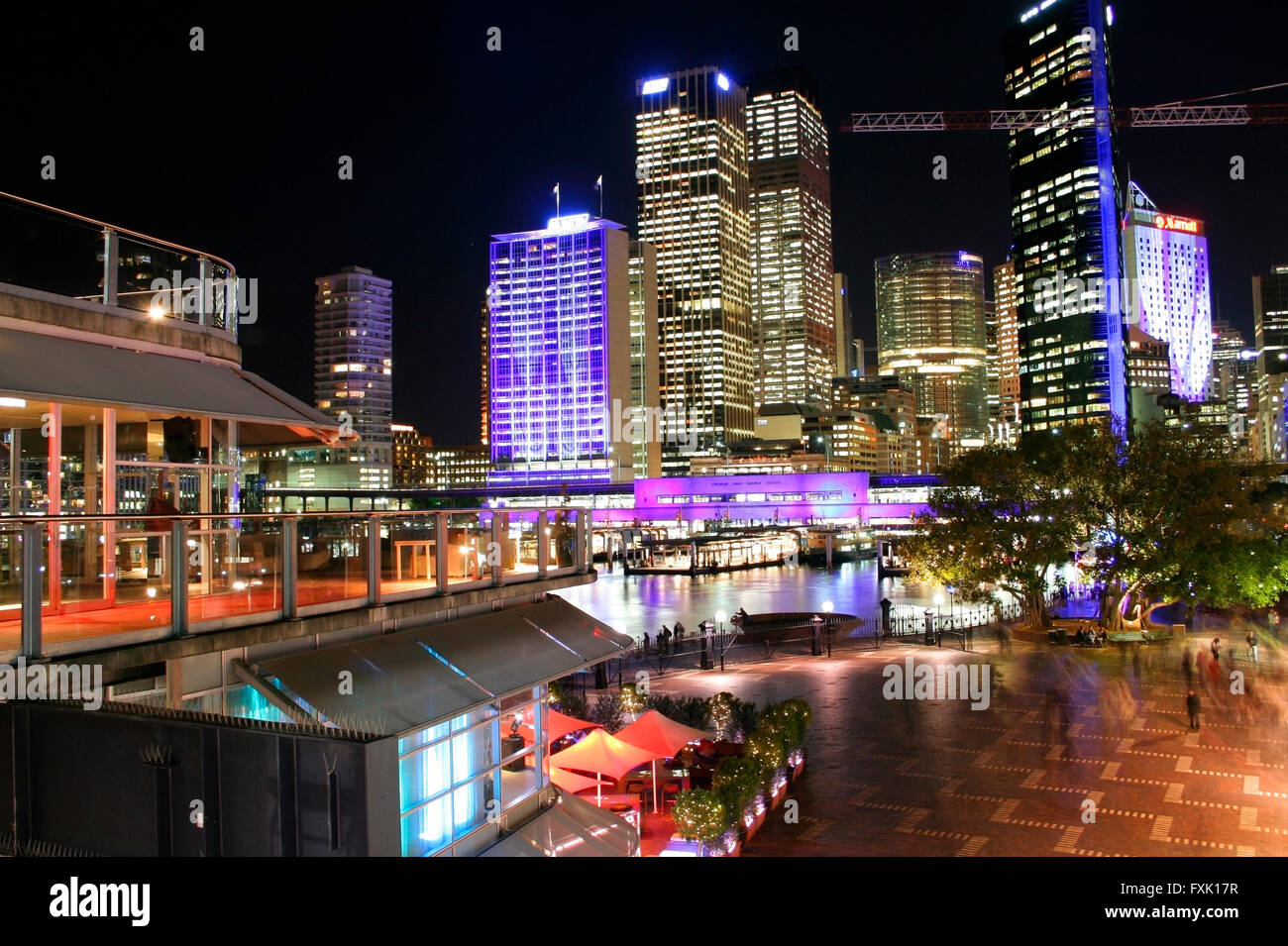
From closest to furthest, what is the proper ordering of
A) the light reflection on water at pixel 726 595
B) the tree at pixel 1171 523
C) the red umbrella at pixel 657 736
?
1. the red umbrella at pixel 657 736
2. the tree at pixel 1171 523
3. the light reflection on water at pixel 726 595

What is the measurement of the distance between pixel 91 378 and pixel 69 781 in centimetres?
452

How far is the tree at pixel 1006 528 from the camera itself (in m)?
36.1

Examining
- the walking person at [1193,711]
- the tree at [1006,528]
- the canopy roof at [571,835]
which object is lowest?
the walking person at [1193,711]

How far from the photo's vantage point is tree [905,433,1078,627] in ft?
118

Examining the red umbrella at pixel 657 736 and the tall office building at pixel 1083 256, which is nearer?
the red umbrella at pixel 657 736

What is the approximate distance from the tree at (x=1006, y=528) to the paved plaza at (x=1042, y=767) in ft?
24.0

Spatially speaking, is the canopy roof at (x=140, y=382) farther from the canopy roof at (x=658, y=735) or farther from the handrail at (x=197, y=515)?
the canopy roof at (x=658, y=735)

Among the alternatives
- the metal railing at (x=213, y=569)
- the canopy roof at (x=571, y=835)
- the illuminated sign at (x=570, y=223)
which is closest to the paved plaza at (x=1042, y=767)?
the canopy roof at (x=571, y=835)

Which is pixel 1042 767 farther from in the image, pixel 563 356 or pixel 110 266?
pixel 563 356

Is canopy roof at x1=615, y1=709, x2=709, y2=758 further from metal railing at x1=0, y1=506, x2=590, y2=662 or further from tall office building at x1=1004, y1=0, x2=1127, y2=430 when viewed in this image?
tall office building at x1=1004, y1=0, x2=1127, y2=430

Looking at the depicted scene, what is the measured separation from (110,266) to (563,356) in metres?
182

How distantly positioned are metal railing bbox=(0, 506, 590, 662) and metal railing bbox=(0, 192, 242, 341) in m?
2.95

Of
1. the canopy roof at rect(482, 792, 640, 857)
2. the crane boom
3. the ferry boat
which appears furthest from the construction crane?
the canopy roof at rect(482, 792, 640, 857)

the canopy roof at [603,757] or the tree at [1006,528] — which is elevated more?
the tree at [1006,528]
